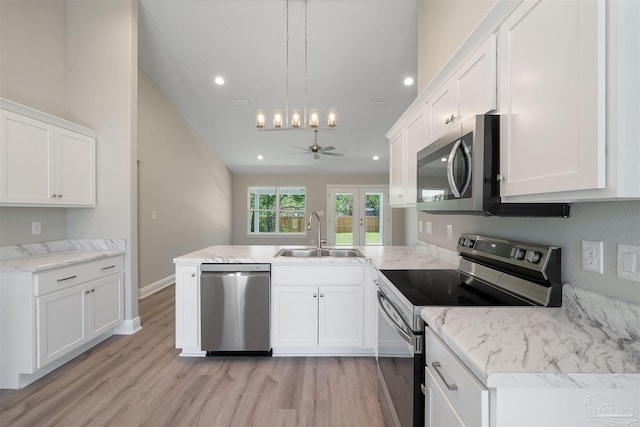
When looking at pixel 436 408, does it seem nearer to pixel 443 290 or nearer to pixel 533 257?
pixel 443 290

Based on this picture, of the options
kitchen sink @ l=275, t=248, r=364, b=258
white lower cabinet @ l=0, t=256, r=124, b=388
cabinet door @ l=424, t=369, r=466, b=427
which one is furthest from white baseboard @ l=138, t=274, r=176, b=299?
cabinet door @ l=424, t=369, r=466, b=427

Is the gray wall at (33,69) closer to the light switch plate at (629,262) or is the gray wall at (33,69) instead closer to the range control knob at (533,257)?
the range control knob at (533,257)

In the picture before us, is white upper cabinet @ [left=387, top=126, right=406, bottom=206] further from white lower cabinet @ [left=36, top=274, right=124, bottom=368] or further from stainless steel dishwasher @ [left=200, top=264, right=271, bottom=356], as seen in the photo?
white lower cabinet @ [left=36, top=274, right=124, bottom=368]

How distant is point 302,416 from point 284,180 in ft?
23.0

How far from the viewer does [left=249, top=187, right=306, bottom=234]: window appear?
8.48 meters

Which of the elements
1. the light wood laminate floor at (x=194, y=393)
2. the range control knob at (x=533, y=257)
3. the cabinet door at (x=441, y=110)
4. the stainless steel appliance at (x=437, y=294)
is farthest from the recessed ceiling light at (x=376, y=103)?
the range control knob at (x=533, y=257)

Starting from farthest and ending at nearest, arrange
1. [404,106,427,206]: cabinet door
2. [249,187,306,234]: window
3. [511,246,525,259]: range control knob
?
[249,187,306,234]: window < [404,106,427,206]: cabinet door < [511,246,525,259]: range control knob

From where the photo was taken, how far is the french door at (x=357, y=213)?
836cm

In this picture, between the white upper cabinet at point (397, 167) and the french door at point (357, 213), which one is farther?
the french door at point (357, 213)

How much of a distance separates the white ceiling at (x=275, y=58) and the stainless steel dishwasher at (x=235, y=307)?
3.04 m

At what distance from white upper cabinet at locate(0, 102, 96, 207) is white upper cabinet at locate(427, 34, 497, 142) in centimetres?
318

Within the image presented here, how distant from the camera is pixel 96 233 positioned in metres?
3.12

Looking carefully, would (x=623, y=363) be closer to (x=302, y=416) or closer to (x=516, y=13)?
(x=516, y=13)

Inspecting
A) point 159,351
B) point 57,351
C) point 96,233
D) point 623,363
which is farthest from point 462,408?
point 96,233
